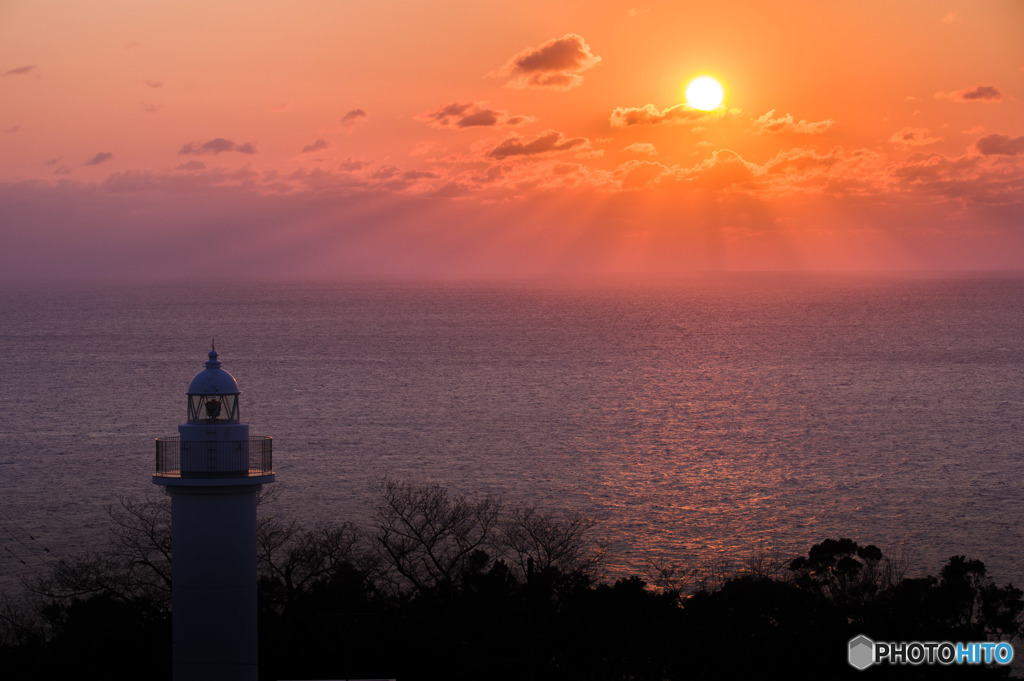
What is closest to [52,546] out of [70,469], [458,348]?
[70,469]

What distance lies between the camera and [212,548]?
688 inches

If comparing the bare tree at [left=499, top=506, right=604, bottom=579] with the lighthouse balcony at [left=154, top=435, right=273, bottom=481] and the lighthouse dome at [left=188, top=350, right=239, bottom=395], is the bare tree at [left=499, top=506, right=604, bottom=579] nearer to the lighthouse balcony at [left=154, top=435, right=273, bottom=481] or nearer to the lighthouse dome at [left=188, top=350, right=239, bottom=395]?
the lighthouse balcony at [left=154, top=435, right=273, bottom=481]

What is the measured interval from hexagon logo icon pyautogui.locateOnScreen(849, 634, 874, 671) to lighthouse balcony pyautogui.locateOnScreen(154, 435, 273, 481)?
44.8 feet

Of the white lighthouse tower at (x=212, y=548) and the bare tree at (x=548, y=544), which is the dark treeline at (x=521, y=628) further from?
the white lighthouse tower at (x=212, y=548)

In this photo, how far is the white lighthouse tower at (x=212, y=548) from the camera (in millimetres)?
17500

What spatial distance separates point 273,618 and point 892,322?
174 metres

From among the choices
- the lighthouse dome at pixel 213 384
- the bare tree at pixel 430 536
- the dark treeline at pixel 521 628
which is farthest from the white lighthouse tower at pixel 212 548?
the bare tree at pixel 430 536

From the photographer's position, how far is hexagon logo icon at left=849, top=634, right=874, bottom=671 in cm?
2341

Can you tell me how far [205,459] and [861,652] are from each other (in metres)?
14.8

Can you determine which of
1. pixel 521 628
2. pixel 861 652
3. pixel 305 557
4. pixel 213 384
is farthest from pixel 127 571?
pixel 861 652

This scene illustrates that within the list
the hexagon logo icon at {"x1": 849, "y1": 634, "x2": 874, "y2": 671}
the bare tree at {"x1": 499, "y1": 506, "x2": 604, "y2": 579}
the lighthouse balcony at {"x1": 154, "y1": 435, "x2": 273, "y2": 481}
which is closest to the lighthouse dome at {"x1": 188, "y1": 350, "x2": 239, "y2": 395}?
the lighthouse balcony at {"x1": 154, "y1": 435, "x2": 273, "y2": 481}

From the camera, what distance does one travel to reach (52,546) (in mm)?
40406

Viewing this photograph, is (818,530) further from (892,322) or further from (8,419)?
(892,322)

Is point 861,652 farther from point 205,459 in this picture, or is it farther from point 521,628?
point 205,459
